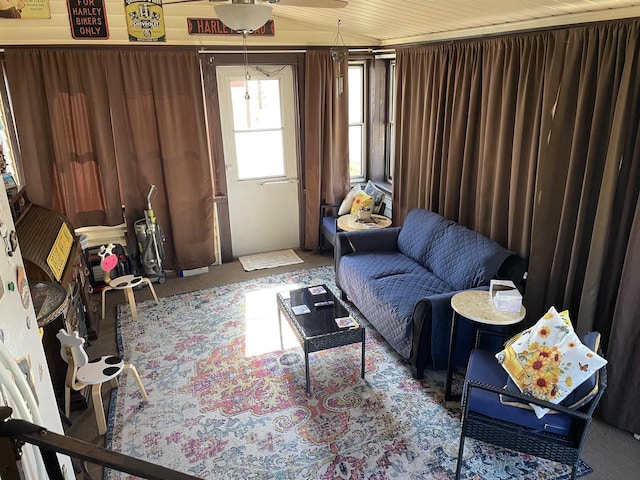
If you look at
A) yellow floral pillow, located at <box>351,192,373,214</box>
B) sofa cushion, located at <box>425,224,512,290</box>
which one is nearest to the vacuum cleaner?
yellow floral pillow, located at <box>351,192,373,214</box>

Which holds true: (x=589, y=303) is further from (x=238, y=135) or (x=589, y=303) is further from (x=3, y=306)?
(x=238, y=135)

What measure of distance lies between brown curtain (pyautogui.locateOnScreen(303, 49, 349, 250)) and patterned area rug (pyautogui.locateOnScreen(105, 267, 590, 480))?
1.82 metres

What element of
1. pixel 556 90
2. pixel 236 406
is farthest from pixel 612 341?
pixel 236 406

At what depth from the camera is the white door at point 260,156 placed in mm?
5168

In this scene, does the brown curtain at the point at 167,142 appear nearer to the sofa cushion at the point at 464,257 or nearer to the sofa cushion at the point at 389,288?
the sofa cushion at the point at 389,288

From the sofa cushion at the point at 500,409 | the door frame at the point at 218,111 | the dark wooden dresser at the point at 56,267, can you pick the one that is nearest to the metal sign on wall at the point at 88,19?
the door frame at the point at 218,111

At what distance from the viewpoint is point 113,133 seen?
4.61m

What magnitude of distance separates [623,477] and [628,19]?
240cm

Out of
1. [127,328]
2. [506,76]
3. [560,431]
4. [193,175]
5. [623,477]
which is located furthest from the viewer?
[193,175]

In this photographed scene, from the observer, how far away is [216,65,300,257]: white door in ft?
17.0

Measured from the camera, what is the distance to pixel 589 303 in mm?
2869

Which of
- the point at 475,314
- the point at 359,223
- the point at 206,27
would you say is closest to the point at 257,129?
the point at 206,27

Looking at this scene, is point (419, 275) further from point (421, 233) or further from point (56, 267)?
point (56, 267)

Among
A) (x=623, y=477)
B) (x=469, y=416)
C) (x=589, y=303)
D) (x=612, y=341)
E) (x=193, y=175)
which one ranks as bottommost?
(x=623, y=477)
